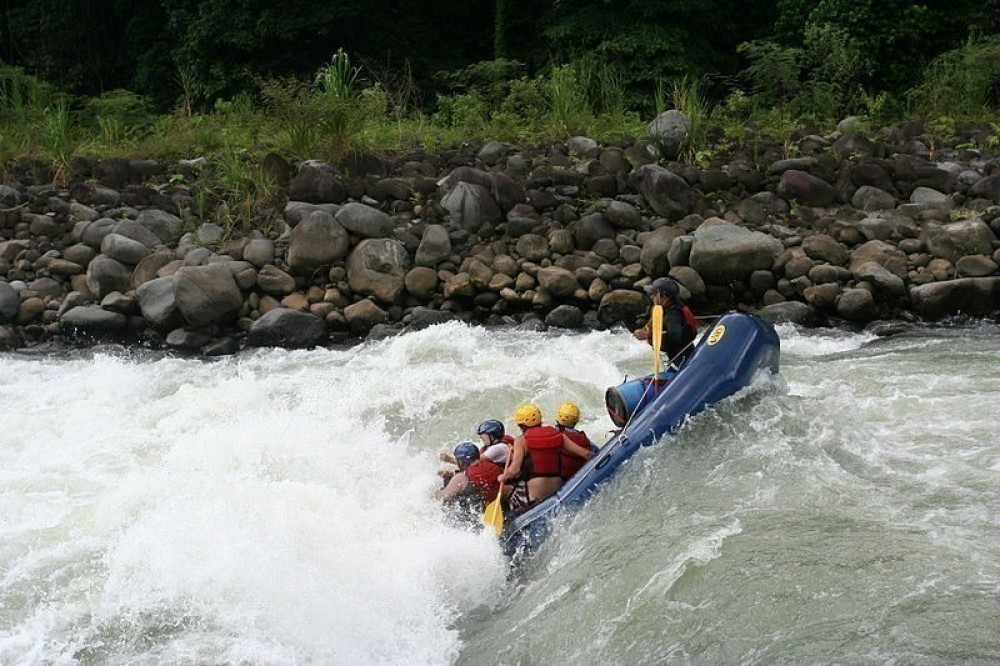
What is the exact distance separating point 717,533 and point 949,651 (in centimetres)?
124

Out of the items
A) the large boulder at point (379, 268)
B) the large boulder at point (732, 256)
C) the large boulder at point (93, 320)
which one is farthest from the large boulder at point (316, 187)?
the large boulder at point (732, 256)

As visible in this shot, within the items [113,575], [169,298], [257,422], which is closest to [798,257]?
[257,422]

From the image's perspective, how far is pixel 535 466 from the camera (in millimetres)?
5812

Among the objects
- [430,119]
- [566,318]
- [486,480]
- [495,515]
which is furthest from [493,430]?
[430,119]

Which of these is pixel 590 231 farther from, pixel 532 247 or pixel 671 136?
pixel 671 136

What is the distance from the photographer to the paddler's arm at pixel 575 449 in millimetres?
5879

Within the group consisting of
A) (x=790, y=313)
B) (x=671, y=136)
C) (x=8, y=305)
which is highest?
(x=671, y=136)

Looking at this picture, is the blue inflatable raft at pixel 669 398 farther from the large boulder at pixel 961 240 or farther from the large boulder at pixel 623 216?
the large boulder at pixel 623 216

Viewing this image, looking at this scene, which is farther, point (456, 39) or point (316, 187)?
point (456, 39)

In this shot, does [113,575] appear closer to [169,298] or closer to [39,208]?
[169,298]

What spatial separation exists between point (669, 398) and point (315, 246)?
5.76 metres

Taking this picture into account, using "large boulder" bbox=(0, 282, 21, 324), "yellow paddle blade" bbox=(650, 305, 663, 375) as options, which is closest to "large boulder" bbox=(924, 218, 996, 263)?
"yellow paddle blade" bbox=(650, 305, 663, 375)

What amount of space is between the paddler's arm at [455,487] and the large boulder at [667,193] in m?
5.78

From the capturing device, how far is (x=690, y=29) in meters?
16.0
